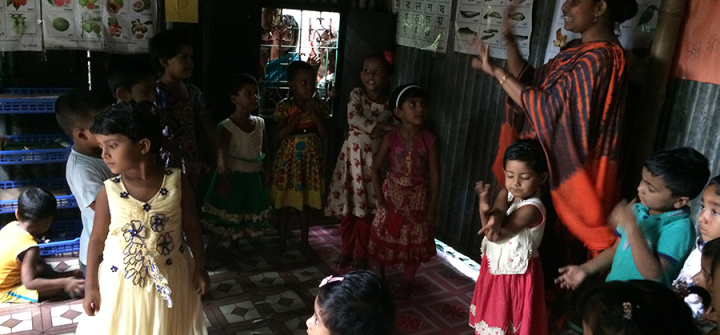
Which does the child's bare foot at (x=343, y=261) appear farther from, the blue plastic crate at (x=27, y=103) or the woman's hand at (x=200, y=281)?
the blue plastic crate at (x=27, y=103)

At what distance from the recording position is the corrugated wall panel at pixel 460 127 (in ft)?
12.2

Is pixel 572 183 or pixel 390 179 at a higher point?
pixel 572 183

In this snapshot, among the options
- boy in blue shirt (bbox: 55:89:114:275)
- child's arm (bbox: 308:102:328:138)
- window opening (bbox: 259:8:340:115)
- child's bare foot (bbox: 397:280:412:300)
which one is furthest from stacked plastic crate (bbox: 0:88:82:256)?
child's bare foot (bbox: 397:280:412:300)

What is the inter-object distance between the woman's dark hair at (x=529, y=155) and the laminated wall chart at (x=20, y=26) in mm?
3111

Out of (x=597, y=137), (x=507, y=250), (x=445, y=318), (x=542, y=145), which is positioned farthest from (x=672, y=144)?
(x=445, y=318)

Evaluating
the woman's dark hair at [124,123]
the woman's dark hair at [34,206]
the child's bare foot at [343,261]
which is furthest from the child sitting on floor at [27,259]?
the child's bare foot at [343,261]

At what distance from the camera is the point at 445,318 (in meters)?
3.25

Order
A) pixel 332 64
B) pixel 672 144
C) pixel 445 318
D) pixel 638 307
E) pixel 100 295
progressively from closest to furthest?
pixel 638 307, pixel 100 295, pixel 672 144, pixel 445 318, pixel 332 64

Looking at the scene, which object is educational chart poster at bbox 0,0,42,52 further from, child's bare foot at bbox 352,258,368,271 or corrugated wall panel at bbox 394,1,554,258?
corrugated wall panel at bbox 394,1,554,258

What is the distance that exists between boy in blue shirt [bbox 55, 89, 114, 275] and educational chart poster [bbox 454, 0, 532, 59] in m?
2.34

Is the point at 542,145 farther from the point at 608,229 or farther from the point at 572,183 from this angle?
the point at 608,229

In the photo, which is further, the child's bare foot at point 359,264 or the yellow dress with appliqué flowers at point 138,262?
the child's bare foot at point 359,264

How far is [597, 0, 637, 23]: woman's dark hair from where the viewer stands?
2344 mm

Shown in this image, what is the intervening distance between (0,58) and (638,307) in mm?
3966
